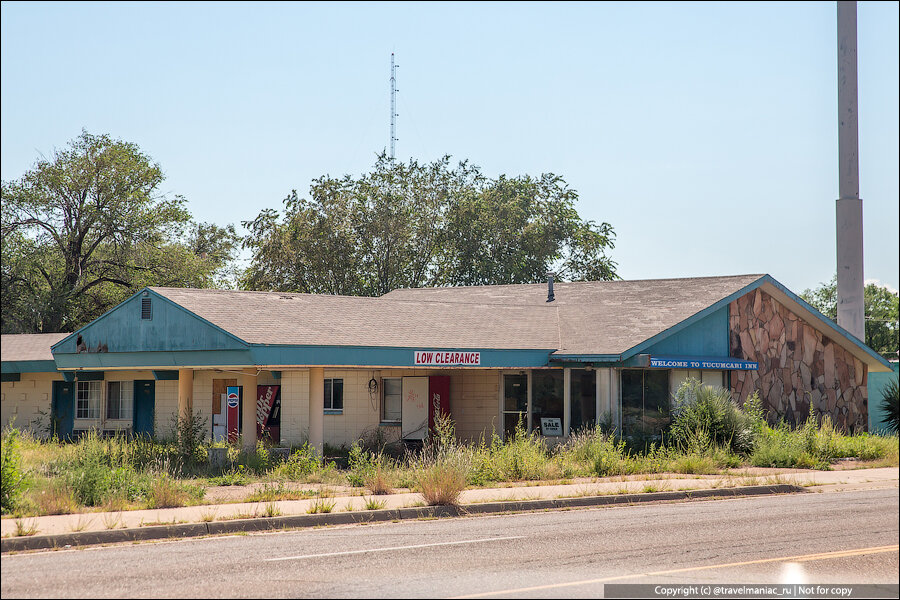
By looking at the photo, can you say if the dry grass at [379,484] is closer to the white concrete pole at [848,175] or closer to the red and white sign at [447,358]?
the red and white sign at [447,358]

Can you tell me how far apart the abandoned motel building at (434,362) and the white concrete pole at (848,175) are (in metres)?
10.8

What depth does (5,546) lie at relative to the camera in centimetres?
1261

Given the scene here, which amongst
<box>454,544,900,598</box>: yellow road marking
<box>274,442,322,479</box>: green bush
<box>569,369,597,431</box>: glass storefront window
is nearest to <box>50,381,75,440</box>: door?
<box>274,442,322,479</box>: green bush

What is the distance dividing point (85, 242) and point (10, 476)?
35.8 meters

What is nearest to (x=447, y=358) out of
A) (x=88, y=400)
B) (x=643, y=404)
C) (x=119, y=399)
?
(x=643, y=404)

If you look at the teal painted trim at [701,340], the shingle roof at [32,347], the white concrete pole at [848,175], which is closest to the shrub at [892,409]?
the white concrete pole at [848,175]

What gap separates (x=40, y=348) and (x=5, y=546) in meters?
21.7

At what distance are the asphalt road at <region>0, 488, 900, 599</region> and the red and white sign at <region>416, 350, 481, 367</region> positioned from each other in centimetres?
919

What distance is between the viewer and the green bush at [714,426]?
24.3m

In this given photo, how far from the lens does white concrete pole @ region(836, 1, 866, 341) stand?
771 centimetres

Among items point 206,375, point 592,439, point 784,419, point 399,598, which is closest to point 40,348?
point 206,375

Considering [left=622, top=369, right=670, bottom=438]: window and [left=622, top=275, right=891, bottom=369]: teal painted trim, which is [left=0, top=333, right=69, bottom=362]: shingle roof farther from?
[left=622, top=275, right=891, bottom=369]: teal painted trim

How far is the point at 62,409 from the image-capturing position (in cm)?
3356

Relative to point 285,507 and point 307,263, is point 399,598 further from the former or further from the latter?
point 307,263
